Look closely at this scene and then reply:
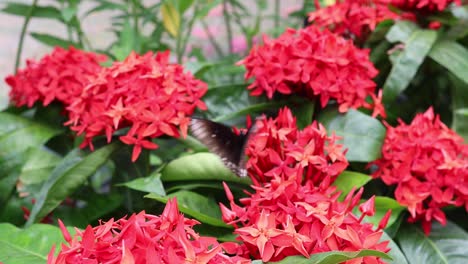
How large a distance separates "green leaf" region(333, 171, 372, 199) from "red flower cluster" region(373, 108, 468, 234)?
0.06 metres

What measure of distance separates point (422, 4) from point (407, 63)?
0.16 metres

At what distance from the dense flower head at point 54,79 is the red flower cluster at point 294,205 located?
1.33 ft

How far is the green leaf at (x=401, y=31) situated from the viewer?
1.30 meters

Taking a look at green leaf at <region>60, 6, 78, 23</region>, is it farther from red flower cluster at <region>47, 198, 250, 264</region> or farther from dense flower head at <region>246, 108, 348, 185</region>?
red flower cluster at <region>47, 198, 250, 264</region>

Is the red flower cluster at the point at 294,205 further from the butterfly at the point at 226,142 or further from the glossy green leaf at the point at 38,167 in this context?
the glossy green leaf at the point at 38,167

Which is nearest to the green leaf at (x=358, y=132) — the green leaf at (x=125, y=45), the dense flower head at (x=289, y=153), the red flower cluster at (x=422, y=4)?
the dense flower head at (x=289, y=153)

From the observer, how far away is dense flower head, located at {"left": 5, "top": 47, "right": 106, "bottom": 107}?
1.18 metres

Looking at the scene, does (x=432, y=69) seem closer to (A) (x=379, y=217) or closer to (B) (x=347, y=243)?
(A) (x=379, y=217)

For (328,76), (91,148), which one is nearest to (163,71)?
(91,148)

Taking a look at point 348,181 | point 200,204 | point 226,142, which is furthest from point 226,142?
point 348,181

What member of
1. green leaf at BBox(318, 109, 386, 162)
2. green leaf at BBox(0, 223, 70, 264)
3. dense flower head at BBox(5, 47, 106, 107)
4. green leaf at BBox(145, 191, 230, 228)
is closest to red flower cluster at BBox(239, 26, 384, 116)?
green leaf at BBox(318, 109, 386, 162)

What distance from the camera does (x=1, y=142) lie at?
1181 mm

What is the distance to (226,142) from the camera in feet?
3.12

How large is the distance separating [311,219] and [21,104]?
0.75m
